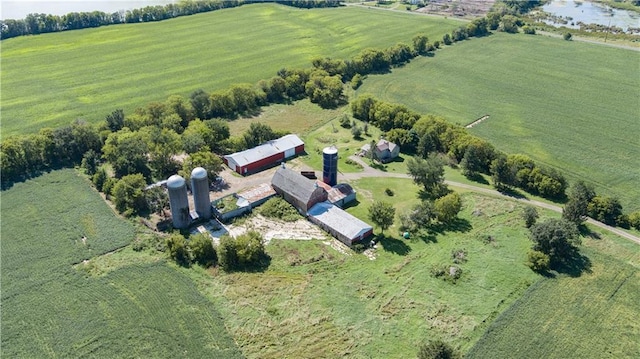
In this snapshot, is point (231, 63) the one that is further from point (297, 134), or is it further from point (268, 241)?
point (268, 241)

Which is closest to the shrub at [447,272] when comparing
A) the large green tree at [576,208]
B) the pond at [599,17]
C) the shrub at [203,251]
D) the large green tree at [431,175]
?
the large green tree at [431,175]

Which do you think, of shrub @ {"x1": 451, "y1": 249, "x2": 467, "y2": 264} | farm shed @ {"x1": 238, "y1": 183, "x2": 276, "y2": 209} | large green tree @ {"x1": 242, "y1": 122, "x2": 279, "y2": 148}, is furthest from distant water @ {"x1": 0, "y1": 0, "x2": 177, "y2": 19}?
shrub @ {"x1": 451, "y1": 249, "x2": 467, "y2": 264}

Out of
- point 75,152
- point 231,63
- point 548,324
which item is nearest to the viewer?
point 548,324

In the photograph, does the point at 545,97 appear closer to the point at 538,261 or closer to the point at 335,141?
the point at 335,141

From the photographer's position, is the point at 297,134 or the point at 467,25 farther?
the point at 467,25

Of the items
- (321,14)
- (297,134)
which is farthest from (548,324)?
(321,14)

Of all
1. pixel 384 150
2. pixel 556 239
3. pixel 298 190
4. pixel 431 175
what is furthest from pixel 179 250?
pixel 556 239

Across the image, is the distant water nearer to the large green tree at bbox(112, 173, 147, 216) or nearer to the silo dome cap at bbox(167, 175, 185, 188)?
the large green tree at bbox(112, 173, 147, 216)
